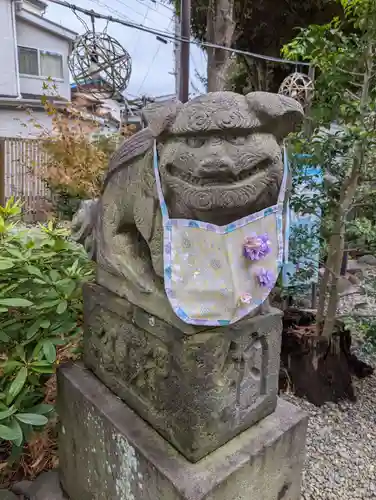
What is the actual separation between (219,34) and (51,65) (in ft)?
18.6

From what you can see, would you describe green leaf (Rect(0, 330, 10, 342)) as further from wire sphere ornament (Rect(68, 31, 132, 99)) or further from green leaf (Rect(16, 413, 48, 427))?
wire sphere ornament (Rect(68, 31, 132, 99))

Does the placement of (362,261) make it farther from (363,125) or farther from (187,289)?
(187,289)

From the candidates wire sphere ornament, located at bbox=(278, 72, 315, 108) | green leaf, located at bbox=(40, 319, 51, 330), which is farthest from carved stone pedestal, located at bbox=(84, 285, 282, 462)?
wire sphere ornament, located at bbox=(278, 72, 315, 108)

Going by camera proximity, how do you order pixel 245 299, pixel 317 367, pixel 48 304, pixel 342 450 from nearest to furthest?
1. pixel 245 299
2. pixel 48 304
3. pixel 342 450
4. pixel 317 367

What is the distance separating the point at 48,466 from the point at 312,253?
75.7 inches

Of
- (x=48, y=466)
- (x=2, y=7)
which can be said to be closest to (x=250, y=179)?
(x=48, y=466)

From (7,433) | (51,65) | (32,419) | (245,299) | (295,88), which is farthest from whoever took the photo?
(51,65)

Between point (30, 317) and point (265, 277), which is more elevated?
point (265, 277)

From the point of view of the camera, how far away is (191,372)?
1055 millimetres

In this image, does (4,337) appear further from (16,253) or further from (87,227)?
(87,227)

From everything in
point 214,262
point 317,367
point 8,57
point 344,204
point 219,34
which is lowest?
point 317,367

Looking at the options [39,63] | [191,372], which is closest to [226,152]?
[191,372]

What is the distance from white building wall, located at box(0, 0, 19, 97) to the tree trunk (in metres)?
4.96

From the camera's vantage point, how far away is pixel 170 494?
3.43ft
